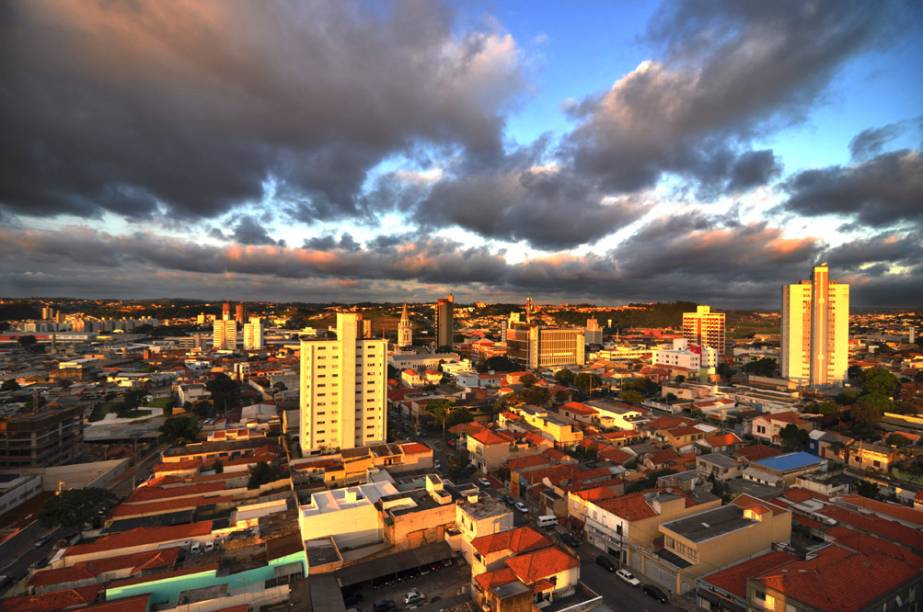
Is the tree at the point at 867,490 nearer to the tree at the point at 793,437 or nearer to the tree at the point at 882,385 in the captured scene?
the tree at the point at 793,437

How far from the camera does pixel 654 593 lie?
14.3 meters

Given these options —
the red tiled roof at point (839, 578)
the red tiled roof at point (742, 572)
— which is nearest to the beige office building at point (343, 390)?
the red tiled roof at point (742, 572)

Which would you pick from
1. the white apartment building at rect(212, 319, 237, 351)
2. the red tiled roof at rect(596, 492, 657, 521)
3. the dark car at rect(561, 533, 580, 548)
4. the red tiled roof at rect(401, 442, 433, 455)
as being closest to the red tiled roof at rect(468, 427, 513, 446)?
the red tiled roof at rect(401, 442, 433, 455)

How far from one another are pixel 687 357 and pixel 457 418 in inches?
1408

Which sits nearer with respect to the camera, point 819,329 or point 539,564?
point 539,564

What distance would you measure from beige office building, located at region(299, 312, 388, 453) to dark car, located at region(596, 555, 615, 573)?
54.2ft

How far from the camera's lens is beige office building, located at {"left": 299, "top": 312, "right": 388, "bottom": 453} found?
92.3 ft

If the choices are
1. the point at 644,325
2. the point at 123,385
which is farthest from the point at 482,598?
Result: the point at 644,325

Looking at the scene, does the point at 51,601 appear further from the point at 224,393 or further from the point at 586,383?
the point at 586,383

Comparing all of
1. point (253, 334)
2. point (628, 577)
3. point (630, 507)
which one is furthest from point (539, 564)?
point (253, 334)

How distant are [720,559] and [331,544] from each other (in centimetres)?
1294

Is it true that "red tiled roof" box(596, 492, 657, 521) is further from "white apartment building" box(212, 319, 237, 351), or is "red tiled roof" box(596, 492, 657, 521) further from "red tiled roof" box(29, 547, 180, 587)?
"white apartment building" box(212, 319, 237, 351)

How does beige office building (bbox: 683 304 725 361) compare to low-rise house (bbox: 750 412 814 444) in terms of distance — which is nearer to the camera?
low-rise house (bbox: 750 412 814 444)

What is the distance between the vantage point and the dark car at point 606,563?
15899 millimetres
